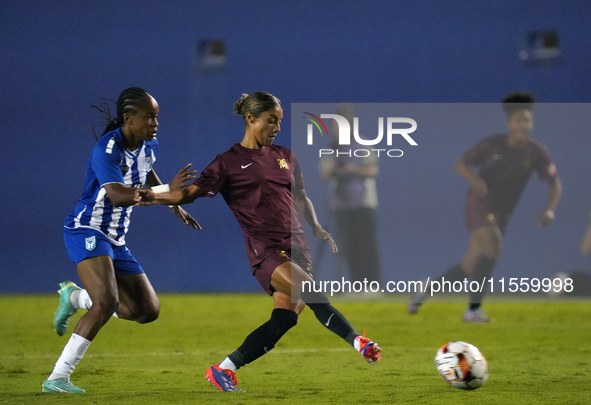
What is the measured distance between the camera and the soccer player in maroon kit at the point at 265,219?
12.3 ft

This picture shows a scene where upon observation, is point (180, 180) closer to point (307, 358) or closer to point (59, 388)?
point (59, 388)

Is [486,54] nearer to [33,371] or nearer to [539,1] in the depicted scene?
[539,1]

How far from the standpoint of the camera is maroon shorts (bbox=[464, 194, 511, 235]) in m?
7.30

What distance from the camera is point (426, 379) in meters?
4.23

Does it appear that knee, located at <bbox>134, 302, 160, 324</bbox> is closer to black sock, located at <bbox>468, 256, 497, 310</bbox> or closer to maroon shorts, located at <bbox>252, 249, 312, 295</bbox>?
maroon shorts, located at <bbox>252, 249, 312, 295</bbox>

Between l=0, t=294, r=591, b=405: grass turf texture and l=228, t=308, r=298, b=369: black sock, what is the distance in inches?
7.7

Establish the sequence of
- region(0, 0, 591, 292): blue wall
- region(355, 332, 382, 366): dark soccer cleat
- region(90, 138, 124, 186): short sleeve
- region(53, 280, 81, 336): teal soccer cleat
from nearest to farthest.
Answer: region(355, 332, 382, 366): dark soccer cleat < region(90, 138, 124, 186): short sleeve < region(53, 280, 81, 336): teal soccer cleat < region(0, 0, 591, 292): blue wall

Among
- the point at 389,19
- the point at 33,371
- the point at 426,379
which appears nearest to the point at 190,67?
the point at 389,19

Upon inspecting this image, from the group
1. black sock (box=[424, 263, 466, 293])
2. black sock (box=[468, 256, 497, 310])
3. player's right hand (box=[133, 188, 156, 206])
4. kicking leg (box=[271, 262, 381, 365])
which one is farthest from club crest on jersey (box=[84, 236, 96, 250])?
black sock (box=[468, 256, 497, 310])

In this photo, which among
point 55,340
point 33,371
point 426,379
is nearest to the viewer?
point 426,379

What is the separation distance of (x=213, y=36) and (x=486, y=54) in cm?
438

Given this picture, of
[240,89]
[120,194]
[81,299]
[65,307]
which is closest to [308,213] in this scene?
[120,194]

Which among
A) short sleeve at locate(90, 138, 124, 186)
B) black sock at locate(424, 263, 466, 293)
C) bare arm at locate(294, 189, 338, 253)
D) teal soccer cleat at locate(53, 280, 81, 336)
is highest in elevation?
short sleeve at locate(90, 138, 124, 186)

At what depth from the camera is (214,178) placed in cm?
381
